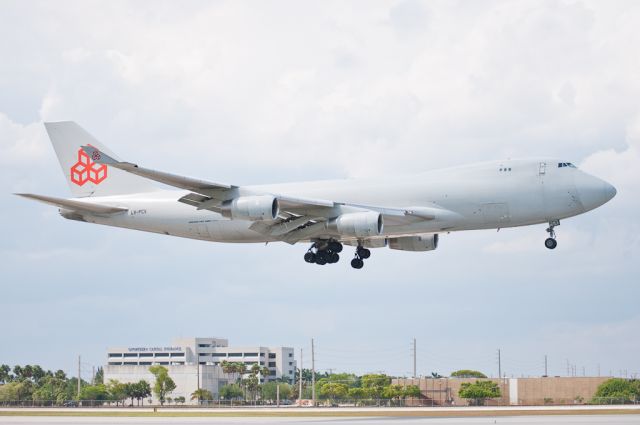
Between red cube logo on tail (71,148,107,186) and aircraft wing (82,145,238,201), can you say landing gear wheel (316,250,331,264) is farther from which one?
red cube logo on tail (71,148,107,186)

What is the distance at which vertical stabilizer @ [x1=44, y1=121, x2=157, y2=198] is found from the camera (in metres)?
76.1

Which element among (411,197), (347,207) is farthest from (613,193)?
(347,207)

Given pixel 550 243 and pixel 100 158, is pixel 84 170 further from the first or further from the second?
pixel 550 243

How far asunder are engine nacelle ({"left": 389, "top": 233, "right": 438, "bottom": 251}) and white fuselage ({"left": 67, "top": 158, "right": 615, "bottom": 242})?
7323 mm

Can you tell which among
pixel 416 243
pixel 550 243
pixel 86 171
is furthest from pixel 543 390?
pixel 86 171

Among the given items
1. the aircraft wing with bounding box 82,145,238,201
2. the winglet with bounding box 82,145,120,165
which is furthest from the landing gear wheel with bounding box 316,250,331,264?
the winglet with bounding box 82,145,120,165

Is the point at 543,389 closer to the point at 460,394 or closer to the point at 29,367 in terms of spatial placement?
the point at 460,394

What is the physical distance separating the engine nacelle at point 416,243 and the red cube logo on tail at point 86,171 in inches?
889

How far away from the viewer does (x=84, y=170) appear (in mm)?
77812

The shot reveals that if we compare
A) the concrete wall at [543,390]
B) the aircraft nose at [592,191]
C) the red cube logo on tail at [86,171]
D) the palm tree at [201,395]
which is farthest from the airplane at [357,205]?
the palm tree at [201,395]

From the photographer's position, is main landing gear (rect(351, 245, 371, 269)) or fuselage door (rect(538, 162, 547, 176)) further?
main landing gear (rect(351, 245, 371, 269))

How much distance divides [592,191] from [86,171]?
125 feet

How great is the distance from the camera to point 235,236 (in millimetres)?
70750

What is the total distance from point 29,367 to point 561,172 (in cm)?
13373
